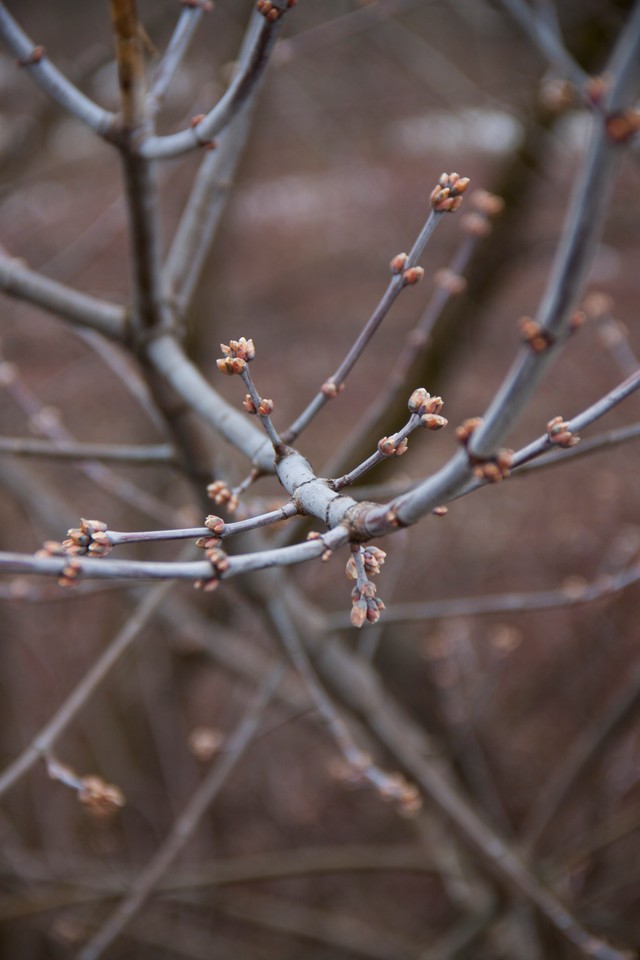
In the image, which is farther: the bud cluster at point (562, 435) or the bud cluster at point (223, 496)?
the bud cluster at point (223, 496)

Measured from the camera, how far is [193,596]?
512 centimetres

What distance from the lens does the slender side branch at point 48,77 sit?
1086 millimetres

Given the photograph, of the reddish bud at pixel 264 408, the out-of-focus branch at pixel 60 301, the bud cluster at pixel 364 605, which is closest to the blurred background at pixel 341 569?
the out-of-focus branch at pixel 60 301

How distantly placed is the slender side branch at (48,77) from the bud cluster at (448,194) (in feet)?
2.03

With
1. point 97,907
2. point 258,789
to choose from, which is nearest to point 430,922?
point 258,789

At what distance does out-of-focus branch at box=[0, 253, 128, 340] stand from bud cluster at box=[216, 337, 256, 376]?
0.66 m

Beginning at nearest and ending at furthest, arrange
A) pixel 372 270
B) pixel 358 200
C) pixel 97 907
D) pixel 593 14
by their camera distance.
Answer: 1. pixel 593 14
2. pixel 97 907
3. pixel 372 270
4. pixel 358 200

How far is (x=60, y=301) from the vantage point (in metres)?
1.52

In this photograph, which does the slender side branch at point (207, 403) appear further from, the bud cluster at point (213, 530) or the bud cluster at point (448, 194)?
the bud cluster at point (448, 194)

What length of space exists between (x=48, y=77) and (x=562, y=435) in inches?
40.2

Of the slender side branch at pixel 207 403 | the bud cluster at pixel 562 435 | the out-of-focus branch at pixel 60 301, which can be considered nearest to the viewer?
the bud cluster at pixel 562 435

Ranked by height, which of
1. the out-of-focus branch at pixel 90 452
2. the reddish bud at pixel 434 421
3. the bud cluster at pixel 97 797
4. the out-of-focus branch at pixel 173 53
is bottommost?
the bud cluster at pixel 97 797

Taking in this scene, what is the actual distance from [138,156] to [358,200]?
921cm

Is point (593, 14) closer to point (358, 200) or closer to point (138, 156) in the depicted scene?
point (138, 156)
